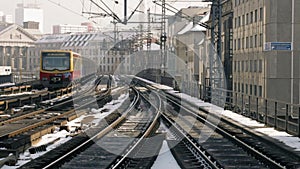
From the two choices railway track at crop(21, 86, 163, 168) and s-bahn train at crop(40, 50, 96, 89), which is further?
s-bahn train at crop(40, 50, 96, 89)

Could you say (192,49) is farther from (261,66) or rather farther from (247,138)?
(247,138)

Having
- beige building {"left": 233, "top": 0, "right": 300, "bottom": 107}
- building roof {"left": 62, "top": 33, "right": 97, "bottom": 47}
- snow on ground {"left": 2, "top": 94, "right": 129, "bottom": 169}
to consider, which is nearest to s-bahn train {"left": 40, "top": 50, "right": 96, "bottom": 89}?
beige building {"left": 233, "top": 0, "right": 300, "bottom": 107}

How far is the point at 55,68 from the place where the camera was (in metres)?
40.0

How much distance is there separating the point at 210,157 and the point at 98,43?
13156cm

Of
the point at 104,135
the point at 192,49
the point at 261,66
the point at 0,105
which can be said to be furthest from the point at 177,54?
the point at 104,135

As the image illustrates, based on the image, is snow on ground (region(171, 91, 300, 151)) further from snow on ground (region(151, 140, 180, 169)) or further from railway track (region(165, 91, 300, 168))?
snow on ground (region(151, 140, 180, 169))

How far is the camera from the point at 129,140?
15.6 metres

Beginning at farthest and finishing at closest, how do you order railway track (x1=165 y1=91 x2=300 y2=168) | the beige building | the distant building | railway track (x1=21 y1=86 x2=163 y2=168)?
the distant building, the beige building, railway track (x1=165 y1=91 x2=300 y2=168), railway track (x1=21 y1=86 x2=163 y2=168)

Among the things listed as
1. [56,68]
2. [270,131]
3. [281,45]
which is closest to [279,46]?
[281,45]

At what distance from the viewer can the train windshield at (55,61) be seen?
39.9m

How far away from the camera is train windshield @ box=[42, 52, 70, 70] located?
131 feet

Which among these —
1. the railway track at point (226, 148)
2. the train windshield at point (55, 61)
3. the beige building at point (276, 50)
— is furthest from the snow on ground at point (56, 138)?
the train windshield at point (55, 61)

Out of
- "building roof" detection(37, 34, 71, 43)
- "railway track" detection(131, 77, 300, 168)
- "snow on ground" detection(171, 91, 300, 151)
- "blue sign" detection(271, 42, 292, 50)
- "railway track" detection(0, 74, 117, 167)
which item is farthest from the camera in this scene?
"building roof" detection(37, 34, 71, 43)

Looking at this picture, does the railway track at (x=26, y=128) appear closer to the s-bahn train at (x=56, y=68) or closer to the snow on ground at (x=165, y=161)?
the snow on ground at (x=165, y=161)
